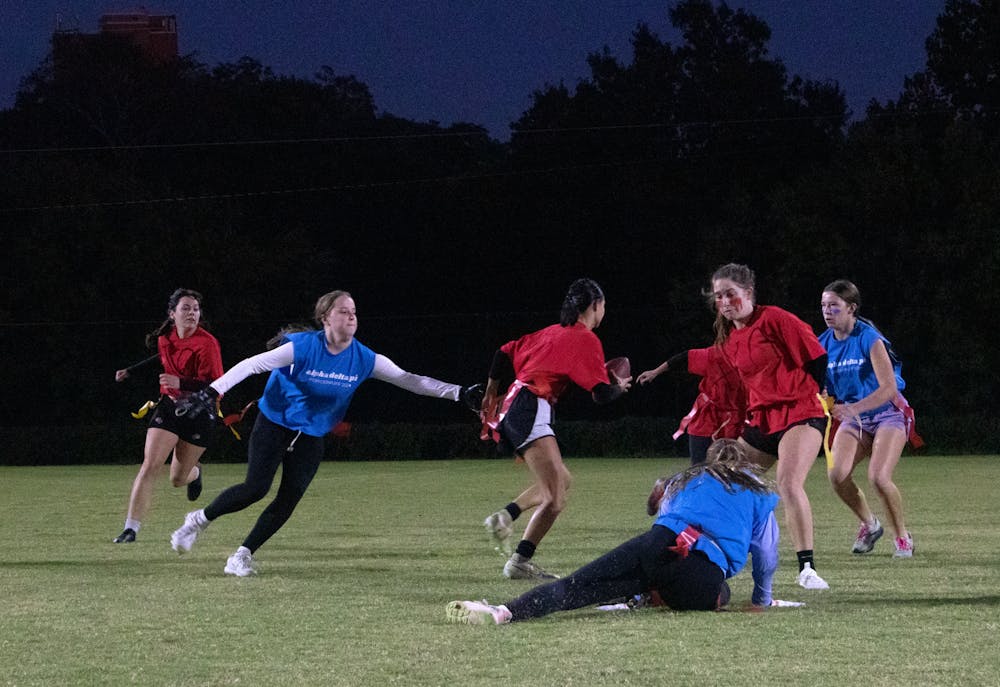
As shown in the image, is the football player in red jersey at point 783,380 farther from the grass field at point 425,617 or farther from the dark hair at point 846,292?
the dark hair at point 846,292

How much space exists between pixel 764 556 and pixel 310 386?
3.31m

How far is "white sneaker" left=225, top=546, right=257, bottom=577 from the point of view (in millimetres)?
9719

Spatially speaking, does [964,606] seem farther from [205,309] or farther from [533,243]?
[533,243]

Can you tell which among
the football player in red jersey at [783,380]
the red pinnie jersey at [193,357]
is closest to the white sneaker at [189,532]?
the red pinnie jersey at [193,357]

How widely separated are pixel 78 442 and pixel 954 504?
21994 mm

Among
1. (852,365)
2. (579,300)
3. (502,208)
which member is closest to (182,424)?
(579,300)

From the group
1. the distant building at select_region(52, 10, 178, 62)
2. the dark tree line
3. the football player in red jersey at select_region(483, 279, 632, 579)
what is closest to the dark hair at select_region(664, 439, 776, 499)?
the football player in red jersey at select_region(483, 279, 632, 579)

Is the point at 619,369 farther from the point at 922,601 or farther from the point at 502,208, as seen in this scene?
the point at 502,208

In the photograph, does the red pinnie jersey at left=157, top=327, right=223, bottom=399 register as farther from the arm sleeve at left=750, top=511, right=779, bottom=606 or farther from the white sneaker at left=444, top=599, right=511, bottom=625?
the arm sleeve at left=750, top=511, right=779, bottom=606

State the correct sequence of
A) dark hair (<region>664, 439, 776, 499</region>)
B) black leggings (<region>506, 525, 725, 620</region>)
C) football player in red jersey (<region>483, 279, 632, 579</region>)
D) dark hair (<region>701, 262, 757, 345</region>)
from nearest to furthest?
1. black leggings (<region>506, 525, 725, 620</region>)
2. dark hair (<region>664, 439, 776, 499</region>)
3. dark hair (<region>701, 262, 757, 345</region>)
4. football player in red jersey (<region>483, 279, 632, 579</region>)

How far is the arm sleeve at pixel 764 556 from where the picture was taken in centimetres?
767

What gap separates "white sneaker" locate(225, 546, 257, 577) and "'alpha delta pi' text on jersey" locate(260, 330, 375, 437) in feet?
2.79

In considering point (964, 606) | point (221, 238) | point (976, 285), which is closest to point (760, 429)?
point (964, 606)

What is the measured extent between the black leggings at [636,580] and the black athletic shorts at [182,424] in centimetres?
563
